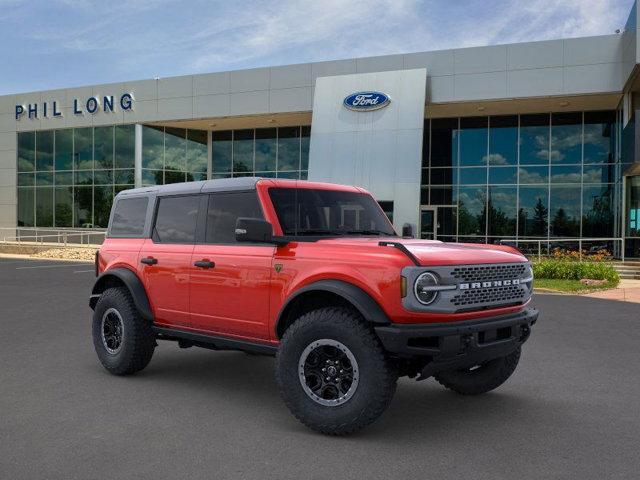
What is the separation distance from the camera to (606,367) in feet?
24.3

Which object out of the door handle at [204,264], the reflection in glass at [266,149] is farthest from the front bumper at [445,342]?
the reflection in glass at [266,149]

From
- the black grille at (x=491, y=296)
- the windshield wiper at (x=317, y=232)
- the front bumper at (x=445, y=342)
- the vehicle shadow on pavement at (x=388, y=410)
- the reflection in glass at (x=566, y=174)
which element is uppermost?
the reflection in glass at (x=566, y=174)

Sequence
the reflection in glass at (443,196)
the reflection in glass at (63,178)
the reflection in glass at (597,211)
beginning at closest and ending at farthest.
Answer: the reflection in glass at (597,211), the reflection in glass at (443,196), the reflection in glass at (63,178)

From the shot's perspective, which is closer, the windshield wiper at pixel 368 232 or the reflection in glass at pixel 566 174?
the windshield wiper at pixel 368 232

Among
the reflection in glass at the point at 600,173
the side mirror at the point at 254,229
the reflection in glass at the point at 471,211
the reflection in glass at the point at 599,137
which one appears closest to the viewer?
the side mirror at the point at 254,229

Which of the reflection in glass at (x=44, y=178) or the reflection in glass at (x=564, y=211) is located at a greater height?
the reflection in glass at (x=44, y=178)

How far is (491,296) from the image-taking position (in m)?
5.05

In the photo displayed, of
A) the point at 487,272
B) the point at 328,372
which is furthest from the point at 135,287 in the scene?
the point at 487,272

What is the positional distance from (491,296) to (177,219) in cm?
325

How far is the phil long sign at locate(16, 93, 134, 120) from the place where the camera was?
34.4m

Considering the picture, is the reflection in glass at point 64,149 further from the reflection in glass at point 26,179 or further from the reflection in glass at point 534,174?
the reflection in glass at point 534,174

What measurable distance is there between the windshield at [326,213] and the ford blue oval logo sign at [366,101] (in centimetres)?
2115

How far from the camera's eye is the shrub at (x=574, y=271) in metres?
18.7

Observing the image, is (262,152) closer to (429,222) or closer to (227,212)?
(429,222)
